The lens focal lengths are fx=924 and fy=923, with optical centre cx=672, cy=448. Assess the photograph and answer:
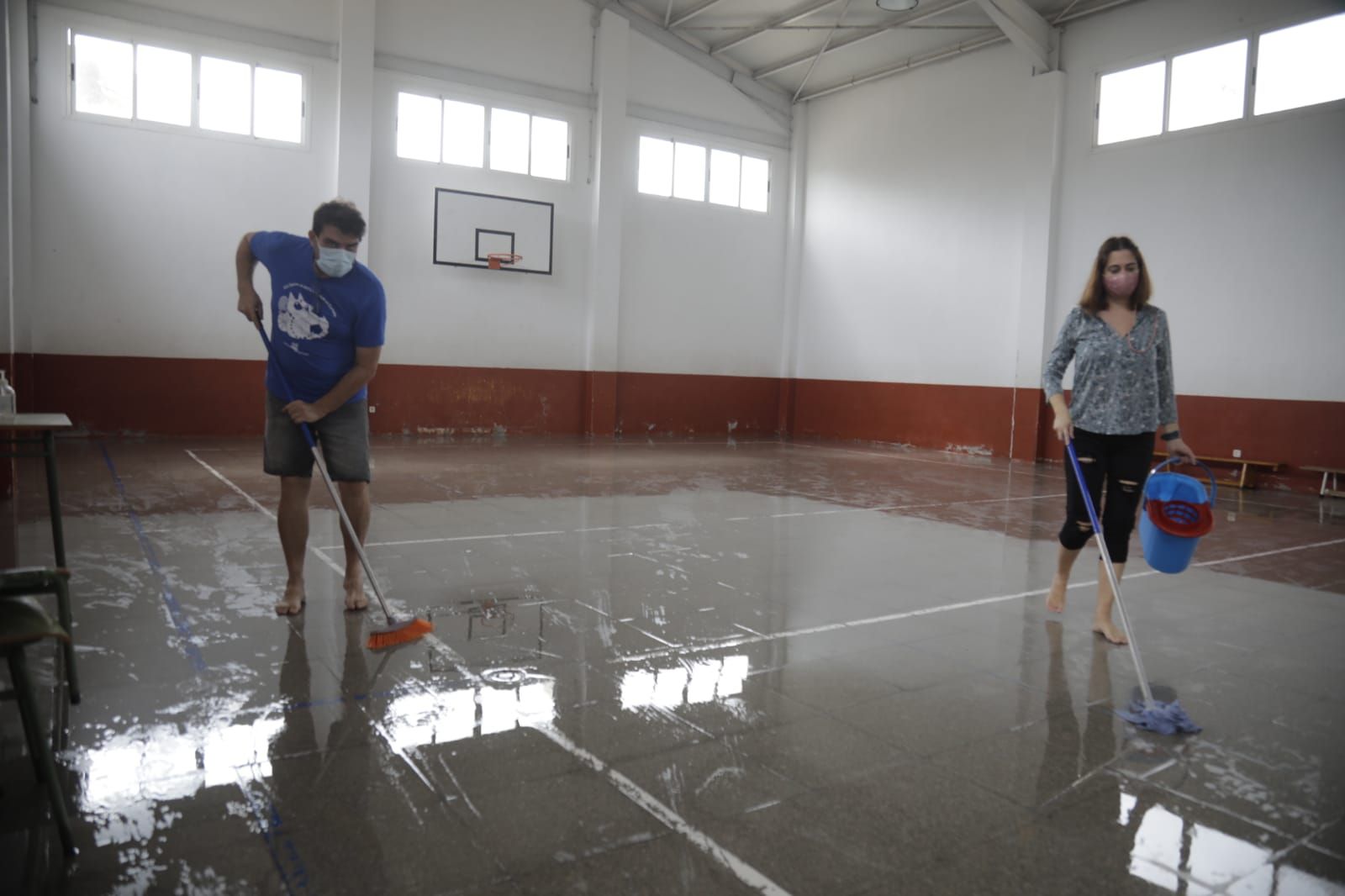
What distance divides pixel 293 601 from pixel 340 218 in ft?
5.09

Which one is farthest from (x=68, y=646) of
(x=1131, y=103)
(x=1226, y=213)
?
(x=1131, y=103)

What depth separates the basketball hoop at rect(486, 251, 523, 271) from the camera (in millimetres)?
13461

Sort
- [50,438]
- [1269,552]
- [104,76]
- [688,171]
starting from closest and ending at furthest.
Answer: [50,438], [1269,552], [104,76], [688,171]

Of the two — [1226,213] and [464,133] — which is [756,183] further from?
[1226,213]

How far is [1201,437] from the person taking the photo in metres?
10.7

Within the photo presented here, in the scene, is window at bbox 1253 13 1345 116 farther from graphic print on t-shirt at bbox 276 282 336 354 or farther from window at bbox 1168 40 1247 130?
graphic print on t-shirt at bbox 276 282 336 354

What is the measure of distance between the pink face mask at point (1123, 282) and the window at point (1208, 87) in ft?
27.7

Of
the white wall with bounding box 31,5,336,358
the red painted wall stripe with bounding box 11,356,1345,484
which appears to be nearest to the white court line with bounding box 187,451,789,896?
the red painted wall stripe with bounding box 11,356,1345,484

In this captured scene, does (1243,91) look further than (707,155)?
No

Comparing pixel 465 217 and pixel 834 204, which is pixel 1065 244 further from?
pixel 465 217

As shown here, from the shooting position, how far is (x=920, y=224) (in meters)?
14.2

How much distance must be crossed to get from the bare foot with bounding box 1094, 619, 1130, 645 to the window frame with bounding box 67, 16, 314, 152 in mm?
11435

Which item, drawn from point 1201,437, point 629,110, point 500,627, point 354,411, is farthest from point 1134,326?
point 629,110

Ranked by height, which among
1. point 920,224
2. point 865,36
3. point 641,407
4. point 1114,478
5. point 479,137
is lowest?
point 641,407
